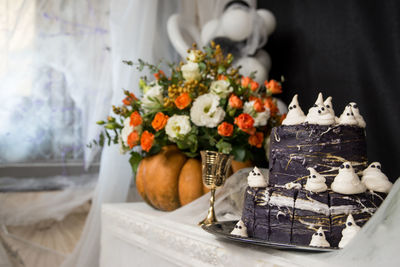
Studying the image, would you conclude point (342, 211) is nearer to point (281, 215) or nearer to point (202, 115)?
point (281, 215)

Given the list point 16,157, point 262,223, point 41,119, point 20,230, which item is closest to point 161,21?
point 41,119

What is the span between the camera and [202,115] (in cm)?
116

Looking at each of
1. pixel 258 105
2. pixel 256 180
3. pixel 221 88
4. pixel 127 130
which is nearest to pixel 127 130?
pixel 127 130

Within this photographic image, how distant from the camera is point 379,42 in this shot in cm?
155

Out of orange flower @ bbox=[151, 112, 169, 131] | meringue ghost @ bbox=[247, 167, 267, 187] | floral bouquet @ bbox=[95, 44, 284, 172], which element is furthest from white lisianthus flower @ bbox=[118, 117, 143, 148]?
meringue ghost @ bbox=[247, 167, 267, 187]

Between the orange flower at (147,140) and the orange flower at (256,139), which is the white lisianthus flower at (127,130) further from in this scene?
the orange flower at (256,139)

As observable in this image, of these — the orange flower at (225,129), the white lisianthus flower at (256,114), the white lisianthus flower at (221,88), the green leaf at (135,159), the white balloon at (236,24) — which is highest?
the white balloon at (236,24)

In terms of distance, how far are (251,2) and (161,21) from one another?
0.45m

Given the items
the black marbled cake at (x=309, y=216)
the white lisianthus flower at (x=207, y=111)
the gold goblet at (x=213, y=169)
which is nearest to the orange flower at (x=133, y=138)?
the white lisianthus flower at (x=207, y=111)

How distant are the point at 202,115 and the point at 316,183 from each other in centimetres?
55

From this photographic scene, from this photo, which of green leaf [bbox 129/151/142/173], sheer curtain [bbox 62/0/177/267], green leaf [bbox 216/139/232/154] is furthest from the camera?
sheer curtain [bbox 62/0/177/267]

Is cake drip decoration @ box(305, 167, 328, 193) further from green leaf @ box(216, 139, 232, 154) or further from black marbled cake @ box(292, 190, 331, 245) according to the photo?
green leaf @ box(216, 139, 232, 154)

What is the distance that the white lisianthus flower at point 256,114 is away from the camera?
1202 millimetres

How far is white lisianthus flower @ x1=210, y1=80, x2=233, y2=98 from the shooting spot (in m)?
1.21
